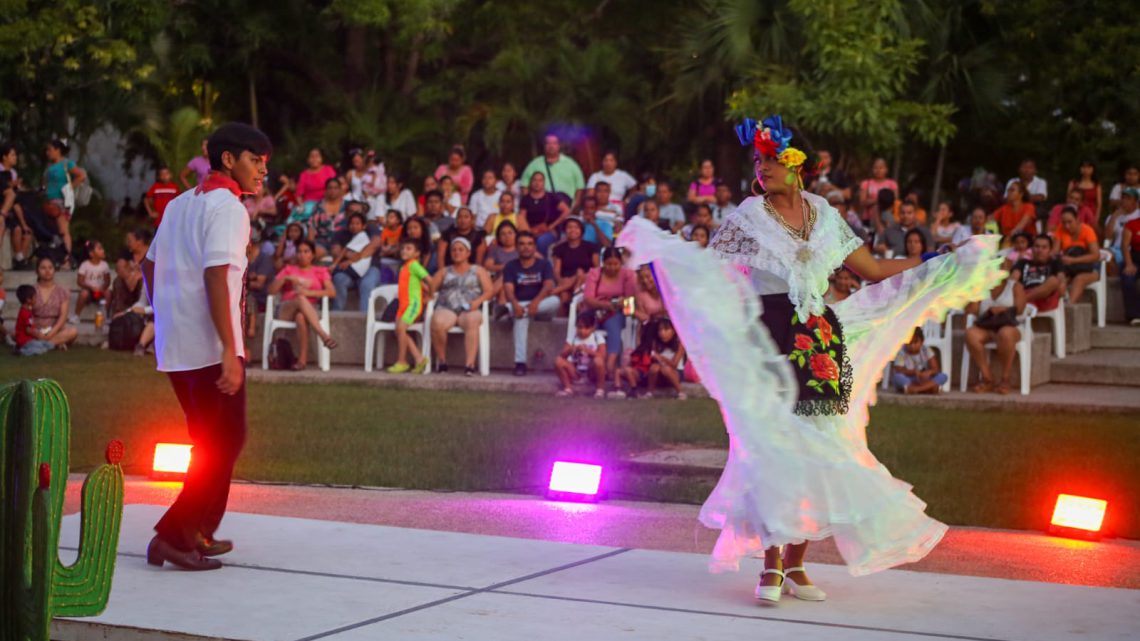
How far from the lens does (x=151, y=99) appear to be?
26.9 meters

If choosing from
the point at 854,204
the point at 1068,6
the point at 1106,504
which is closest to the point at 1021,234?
the point at 854,204

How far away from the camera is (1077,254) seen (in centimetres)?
1727

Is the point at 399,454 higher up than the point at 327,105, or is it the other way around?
the point at 327,105

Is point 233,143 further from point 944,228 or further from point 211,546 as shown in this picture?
point 944,228

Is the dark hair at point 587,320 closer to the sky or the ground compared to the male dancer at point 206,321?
closer to the sky

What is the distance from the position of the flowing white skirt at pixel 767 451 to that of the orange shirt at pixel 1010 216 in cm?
1173

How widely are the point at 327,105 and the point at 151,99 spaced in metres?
3.04

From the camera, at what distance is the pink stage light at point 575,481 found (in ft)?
30.7

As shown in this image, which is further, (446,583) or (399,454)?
(399,454)

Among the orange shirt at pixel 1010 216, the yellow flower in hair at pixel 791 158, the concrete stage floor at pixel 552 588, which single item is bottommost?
the concrete stage floor at pixel 552 588

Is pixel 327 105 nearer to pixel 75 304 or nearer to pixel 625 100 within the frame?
pixel 625 100

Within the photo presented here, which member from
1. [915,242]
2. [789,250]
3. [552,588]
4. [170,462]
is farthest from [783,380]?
[915,242]

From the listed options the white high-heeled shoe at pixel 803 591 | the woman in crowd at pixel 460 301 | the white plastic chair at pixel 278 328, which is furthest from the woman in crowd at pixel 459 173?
the white high-heeled shoe at pixel 803 591

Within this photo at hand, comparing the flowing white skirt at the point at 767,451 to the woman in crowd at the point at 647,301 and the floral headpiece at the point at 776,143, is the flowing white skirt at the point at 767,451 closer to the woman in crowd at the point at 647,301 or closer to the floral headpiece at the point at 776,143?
the floral headpiece at the point at 776,143
